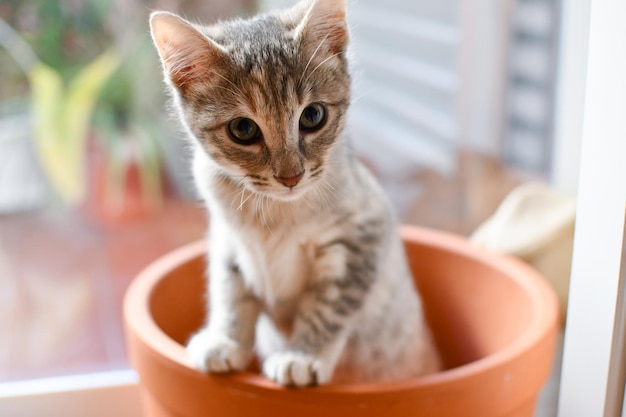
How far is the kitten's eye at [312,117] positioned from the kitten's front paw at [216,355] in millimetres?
293

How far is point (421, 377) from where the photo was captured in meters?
0.86

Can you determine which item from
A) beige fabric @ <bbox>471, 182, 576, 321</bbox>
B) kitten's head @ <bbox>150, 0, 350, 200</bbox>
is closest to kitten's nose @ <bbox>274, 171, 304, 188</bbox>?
kitten's head @ <bbox>150, 0, 350, 200</bbox>

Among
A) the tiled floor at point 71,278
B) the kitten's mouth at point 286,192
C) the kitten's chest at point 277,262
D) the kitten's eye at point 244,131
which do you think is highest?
the kitten's eye at point 244,131

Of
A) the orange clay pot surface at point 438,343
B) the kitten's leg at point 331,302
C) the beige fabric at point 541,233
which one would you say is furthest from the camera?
the beige fabric at point 541,233

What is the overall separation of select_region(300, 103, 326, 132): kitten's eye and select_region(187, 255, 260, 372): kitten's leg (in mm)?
263

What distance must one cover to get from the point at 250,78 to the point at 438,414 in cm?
46

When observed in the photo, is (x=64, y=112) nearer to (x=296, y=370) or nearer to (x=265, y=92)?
(x=265, y=92)

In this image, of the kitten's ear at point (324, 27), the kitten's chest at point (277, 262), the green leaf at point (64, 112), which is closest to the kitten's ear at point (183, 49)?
the kitten's ear at point (324, 27)

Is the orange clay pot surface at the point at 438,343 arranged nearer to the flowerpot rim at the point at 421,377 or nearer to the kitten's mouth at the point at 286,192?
the flowerpot rim at the point at 421,377

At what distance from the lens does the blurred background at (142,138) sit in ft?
4.98

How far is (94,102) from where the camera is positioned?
1.60m

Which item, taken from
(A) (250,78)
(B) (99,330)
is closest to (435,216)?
(B) (99,330)

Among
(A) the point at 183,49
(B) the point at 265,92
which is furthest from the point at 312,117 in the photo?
(A) the point at 183,49

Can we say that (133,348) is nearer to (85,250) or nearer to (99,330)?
(99,330)
